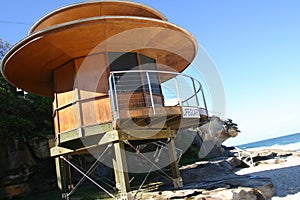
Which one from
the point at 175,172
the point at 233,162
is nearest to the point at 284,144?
the point at 233,162

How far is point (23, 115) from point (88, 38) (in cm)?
924

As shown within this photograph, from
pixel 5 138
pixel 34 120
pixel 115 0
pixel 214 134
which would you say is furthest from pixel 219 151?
pixel 115 0

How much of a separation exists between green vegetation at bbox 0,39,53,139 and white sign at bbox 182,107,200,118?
9545 millimetres

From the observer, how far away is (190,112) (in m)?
7.88

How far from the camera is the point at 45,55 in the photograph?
8.54 metres

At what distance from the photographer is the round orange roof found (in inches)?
293

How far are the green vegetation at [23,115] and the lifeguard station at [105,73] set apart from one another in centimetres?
426

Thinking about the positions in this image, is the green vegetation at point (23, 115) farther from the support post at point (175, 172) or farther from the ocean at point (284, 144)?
the ocean at point (284, 144)

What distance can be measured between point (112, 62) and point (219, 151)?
20.9 meters

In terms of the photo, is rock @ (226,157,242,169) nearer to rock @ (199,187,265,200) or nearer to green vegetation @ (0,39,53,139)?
rock @ (199,187,265,200)

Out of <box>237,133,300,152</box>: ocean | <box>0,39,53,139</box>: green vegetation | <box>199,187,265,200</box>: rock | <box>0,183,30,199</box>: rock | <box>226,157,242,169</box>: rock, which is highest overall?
<box>0,39,53,139</box>: green vegetation

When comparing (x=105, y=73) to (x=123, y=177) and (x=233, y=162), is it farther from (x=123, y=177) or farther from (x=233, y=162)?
(x=233, y=162)

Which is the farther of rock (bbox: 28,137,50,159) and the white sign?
rock (bbox: 28,137,50,159)

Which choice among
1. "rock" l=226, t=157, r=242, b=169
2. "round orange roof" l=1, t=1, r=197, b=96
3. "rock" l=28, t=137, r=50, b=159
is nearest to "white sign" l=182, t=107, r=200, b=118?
"round orange roof" l=1, t=1, r=197, b=96
